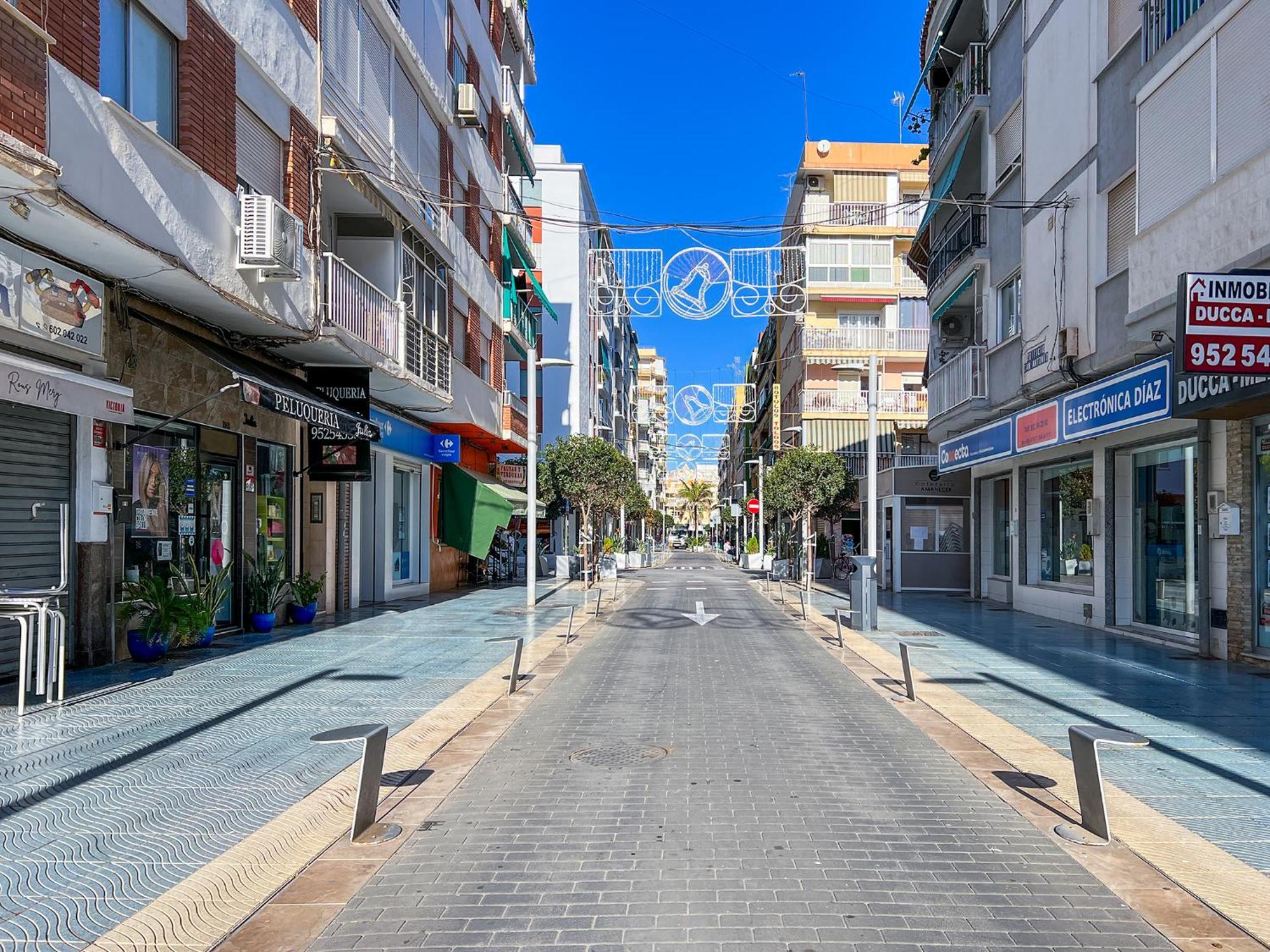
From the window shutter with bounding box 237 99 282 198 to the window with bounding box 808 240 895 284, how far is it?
33.9 metres

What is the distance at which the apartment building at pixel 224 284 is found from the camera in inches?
362

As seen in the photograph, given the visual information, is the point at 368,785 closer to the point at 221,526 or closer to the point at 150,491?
the point at 150,491

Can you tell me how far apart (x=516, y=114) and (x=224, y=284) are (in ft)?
69.9

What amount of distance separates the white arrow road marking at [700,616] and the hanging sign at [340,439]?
6744mm

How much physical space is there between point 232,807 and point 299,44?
12468 millimetres

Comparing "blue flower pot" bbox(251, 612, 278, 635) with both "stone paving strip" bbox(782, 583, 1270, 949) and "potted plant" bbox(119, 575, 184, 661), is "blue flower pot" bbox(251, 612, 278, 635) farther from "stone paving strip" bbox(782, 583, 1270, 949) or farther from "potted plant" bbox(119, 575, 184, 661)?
"stone paving strip" bbox(782, 583, 1270, 949)

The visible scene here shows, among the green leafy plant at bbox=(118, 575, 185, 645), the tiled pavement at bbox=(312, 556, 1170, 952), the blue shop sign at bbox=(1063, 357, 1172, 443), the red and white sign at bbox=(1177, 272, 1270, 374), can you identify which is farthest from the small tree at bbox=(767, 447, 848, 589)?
the tiled pavement at bbox=(312, 556, 1170, 952)

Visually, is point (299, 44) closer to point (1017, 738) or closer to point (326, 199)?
point (326, 199)

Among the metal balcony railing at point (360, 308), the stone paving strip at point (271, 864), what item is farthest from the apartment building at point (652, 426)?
the stone paving strip at point (271, 864)

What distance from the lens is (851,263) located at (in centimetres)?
4581

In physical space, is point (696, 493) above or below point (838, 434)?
below

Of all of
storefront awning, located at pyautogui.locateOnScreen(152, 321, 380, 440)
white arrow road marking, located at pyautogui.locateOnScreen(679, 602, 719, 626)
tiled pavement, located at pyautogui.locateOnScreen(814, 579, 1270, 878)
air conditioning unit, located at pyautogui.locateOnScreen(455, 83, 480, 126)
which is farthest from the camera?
air conditioning unit, located at pyautogui.locateOnScreen(455, 83, 480, 126)

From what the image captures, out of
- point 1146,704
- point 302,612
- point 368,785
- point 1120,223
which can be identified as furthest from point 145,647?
point 1120,223

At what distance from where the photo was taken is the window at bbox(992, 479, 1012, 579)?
77.4 ft
